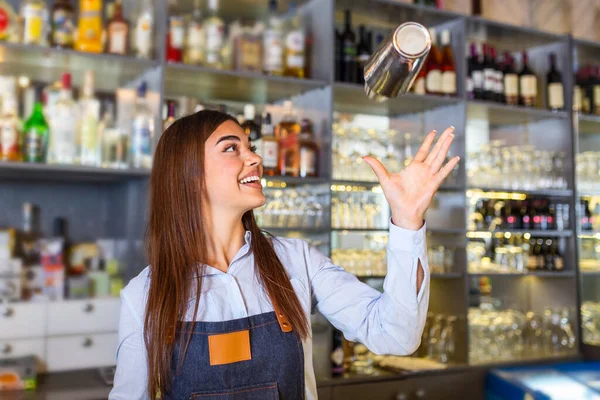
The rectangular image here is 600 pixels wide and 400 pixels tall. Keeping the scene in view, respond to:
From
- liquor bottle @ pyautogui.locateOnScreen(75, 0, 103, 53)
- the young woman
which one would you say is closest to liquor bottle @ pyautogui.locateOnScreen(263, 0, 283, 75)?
liquor bottle @ pyautogui.locateOnScreen(75, 0, 103, 53)

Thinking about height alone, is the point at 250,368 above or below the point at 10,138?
below

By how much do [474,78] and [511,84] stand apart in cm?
24

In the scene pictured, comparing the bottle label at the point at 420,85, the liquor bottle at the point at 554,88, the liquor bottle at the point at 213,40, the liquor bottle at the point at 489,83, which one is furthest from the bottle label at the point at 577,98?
the liquor bottle at the point at 213,40

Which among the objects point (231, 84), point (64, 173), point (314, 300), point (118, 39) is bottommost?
point (314, 300)

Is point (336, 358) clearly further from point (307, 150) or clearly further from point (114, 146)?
point (114, 146)

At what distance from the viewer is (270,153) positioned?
2.46m

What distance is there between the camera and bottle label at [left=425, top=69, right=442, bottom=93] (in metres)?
2.85

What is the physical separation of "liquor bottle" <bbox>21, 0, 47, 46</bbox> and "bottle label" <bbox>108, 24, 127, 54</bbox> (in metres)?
0.23

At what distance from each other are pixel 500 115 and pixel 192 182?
7.49 feet

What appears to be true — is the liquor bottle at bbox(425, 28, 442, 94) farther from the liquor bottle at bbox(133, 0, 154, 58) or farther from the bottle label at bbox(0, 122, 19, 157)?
the bottle label at bbox(0, 122, 19, 157)

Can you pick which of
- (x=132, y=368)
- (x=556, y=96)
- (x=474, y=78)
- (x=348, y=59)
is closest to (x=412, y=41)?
(x=132, y=368)

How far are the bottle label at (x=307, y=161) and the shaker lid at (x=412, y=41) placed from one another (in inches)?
63.9

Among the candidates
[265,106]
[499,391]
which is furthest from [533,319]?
[265,106]

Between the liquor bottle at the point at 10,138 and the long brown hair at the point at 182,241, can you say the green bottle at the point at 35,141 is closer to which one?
the liquor bottle at the point at 10,138
